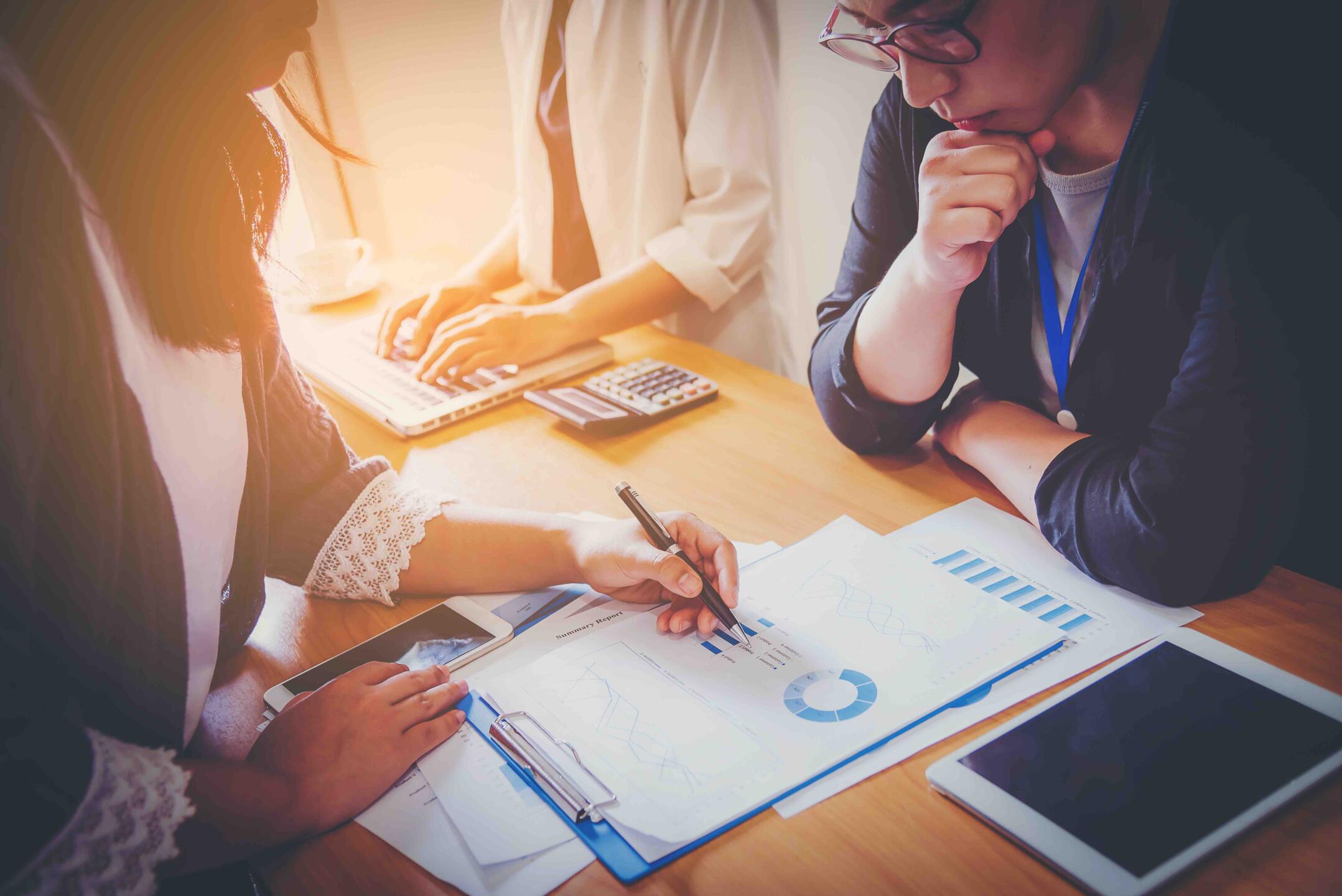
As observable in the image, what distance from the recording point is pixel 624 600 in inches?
28.6

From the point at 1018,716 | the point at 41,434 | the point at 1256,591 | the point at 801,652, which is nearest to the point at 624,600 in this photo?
the point at 801,652

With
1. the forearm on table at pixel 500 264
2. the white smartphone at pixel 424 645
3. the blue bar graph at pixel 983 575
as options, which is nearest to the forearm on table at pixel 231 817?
the white smartphone at pixel 424 645

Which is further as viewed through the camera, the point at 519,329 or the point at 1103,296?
the point at 519,329

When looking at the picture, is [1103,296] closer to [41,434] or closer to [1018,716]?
[1018,716]

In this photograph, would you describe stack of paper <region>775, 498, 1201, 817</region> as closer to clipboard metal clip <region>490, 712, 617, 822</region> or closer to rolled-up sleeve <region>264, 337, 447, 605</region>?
clipboard metal clip <region>490, 712, 617, 822</region>

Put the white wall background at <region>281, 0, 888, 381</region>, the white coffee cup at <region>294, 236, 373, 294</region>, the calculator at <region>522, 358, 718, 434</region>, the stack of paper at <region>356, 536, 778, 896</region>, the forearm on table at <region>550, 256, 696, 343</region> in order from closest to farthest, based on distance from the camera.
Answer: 1. the stack of paper at <region>356, 536, 778, 896</region>
2. the calculator at <region>522, 358, 718, 434</region>
3. the forearm on table at <region>550, 256, 696, 343</region>
4. the white coffee cup at <region>294, 236, 373, 294</region>
5. the white wall background at <region>281, 0, 888, 381</region>

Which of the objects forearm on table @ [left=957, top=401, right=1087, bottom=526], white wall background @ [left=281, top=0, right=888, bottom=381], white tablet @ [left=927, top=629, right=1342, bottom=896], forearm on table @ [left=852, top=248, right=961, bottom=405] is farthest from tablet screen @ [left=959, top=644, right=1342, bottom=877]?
white wall background @ [left=281, top=0, right=888, bottom=381]

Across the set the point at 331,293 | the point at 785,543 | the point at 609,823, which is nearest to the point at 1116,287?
the point at 785,543

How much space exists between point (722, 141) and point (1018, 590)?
0.95 m

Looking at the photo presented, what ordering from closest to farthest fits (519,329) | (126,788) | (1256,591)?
(126,788)
(1256,591)
(519,329)

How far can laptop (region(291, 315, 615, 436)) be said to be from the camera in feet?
3.59

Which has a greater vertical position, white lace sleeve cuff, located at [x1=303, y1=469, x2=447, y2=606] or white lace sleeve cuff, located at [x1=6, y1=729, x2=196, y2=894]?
white lace sleeve cuff, located at [x1=6, y1=729, x2=196, y2=894]

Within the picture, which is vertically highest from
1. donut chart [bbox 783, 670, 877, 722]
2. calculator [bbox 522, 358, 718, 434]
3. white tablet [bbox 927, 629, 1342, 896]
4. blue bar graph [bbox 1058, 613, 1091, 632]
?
calculator [bbox 522, 358, 718, 434]

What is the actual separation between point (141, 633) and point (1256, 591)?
0.85m
